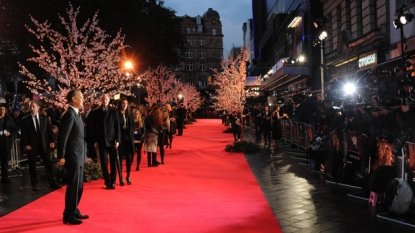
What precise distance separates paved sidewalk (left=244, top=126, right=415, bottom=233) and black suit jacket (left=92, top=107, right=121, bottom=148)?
3355 mm

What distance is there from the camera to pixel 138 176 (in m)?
10.7

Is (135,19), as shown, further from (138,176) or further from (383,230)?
(383,230)

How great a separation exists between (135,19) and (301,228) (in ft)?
74.3

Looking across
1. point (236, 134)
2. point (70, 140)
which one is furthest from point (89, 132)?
point (236, 134)

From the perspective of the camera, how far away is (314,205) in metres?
7.41

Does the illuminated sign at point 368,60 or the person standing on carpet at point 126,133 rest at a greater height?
the illuminated sign at point 368,60

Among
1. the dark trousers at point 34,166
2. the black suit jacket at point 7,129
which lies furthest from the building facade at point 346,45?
the black suit jacket at point 7,129

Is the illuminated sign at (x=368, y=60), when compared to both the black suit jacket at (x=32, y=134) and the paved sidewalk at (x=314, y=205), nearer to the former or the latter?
the paved sidewalk at (x=314, y=205)

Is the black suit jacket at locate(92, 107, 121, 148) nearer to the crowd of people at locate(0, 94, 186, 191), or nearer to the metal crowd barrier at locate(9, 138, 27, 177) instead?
the crowd of people at locate(0, 94, 186, 191)

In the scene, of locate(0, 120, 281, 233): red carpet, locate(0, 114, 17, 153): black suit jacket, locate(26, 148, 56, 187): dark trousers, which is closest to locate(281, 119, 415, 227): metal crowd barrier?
locate(0, 120, 281, 233): red carpet

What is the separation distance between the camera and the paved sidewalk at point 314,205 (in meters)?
6.06

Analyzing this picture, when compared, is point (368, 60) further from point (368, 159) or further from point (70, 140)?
point (70, 140)

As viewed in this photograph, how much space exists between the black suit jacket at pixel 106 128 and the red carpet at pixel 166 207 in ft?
3.42

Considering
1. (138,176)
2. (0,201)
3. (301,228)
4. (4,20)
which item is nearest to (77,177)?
(0,201)
